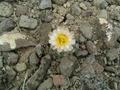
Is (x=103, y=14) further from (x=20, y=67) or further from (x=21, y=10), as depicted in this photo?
(x=20, y=67)

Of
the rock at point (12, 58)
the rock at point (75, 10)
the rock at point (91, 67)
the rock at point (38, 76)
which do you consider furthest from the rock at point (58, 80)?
the rock at point (75, 10)

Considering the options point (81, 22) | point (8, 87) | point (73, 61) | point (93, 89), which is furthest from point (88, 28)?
point (8, 87)

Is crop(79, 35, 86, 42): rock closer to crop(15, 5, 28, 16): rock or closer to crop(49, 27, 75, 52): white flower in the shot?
crop(49, 27, 75, 52): white flower

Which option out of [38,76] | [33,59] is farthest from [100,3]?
[38,76]

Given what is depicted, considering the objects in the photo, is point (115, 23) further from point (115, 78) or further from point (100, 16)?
point (115, 78)

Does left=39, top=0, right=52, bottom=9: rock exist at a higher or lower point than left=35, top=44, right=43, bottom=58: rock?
higher

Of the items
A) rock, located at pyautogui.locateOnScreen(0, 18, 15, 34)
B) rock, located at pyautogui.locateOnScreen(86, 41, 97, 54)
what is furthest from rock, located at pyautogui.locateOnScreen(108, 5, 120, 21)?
rock, located at pyautogui.locateOnScreen(0, 18, 15, 34)
